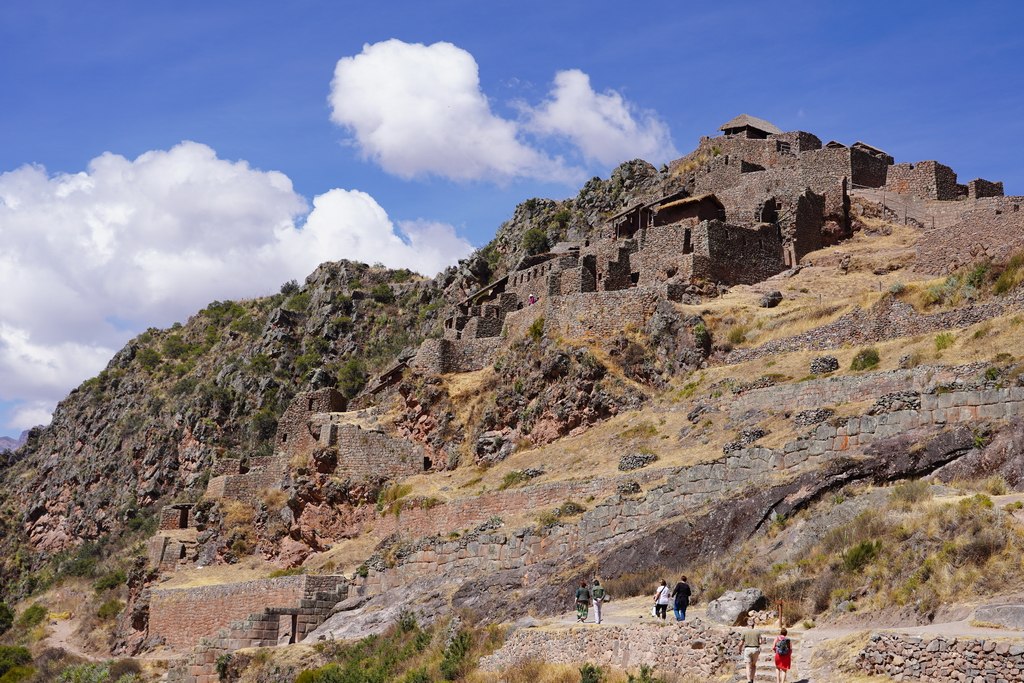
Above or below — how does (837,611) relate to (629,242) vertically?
below

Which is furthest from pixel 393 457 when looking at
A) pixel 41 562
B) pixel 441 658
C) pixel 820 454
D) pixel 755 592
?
pixel 41 562

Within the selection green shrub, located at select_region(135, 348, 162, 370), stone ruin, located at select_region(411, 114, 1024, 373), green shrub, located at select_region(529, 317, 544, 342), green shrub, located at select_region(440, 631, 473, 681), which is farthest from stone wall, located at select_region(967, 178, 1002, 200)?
green shrub, located at select_region(135, 348, 162, 370)

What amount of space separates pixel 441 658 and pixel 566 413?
1401cm

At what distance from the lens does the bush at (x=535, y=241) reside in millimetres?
→ 64175

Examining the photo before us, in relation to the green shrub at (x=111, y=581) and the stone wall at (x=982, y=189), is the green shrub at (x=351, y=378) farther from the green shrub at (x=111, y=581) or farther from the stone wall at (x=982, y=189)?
the stone wall at (x=982, y=189)

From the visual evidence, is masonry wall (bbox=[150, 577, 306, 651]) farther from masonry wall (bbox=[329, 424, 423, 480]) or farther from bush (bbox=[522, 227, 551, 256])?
bush (bbox=[522, 227, 551, 256])

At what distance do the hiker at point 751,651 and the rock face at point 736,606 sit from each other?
116 cm

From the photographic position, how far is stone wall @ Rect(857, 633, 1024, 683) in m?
13.4

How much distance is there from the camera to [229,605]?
3853cm

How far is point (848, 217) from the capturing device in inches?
1884

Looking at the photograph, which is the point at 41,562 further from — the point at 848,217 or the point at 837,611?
the point at 837,611

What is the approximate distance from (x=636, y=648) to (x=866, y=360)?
544 inches

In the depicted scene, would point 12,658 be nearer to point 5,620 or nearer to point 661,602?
point 5,620

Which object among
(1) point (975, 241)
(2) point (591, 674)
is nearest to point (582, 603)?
(2) point (591, 674)
